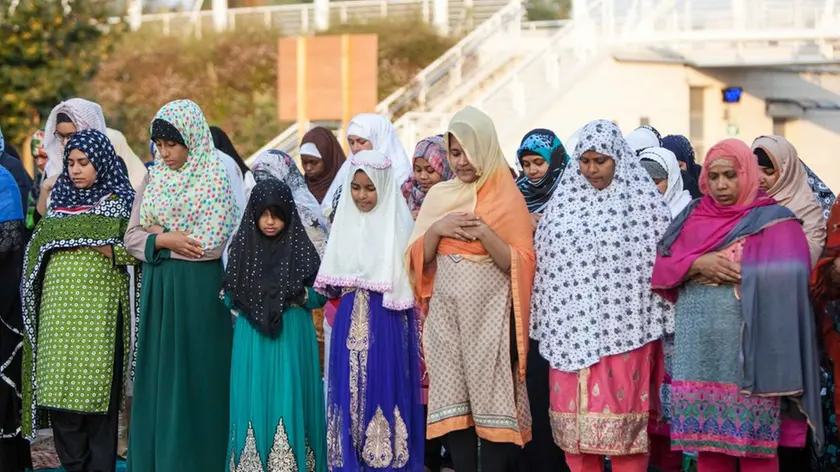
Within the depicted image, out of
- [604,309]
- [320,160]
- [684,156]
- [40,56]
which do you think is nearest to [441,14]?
[40,56]

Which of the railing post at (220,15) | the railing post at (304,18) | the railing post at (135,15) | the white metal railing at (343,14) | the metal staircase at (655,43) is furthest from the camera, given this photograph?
the railing post at (135,15)

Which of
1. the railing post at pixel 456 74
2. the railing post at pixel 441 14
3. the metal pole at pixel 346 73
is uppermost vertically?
the railing post at pixel 441 14

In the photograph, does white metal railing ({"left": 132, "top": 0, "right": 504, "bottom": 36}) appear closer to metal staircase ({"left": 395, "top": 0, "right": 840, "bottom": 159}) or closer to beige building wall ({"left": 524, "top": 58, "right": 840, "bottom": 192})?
metal staircase ({"left": 395, "top": 0, "right": 840, "bottom": 159})

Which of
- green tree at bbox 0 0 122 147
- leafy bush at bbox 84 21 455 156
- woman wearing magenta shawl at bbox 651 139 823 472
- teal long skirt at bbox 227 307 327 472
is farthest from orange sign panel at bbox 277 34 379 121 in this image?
leafy bush at bbox 84 21 455 156

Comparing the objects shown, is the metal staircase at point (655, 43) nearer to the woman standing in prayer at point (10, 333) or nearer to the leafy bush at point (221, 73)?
the leafy bush at point (221, 73)

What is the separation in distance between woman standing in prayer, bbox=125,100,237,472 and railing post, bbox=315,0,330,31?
57.5 ft

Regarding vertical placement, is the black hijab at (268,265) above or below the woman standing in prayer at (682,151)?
below

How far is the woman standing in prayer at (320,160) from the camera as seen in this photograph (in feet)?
27.5

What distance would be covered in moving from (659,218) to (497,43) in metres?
15.7

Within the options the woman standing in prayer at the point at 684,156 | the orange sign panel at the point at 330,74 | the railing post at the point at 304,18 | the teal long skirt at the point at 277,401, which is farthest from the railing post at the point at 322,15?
the teal long skirt at the point at 277,401

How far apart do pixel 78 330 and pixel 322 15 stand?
17956 millimetres

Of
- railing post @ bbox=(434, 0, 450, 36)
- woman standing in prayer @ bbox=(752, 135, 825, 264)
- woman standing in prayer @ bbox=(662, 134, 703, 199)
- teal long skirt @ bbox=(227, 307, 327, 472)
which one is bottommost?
teal long skirt @ bbox=(227, 307, 327, 472)

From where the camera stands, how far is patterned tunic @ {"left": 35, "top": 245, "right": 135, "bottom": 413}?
649cm

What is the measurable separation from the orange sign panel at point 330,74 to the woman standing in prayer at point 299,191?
334 centimetres
